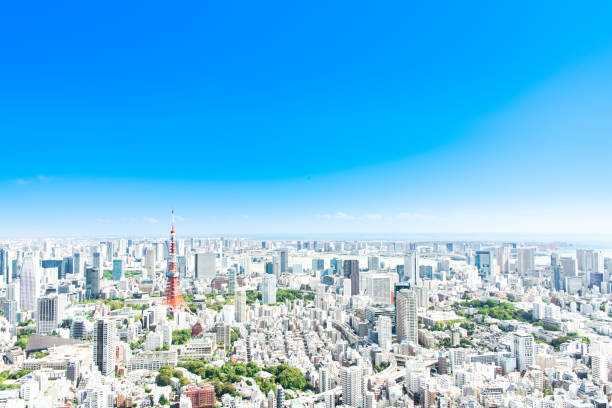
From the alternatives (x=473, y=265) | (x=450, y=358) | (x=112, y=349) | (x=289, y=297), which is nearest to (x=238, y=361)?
(x=112, y=349)

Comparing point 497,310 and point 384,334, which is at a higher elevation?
point 384,334

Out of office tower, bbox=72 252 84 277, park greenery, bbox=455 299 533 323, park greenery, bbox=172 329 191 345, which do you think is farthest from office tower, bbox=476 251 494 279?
office tower, bbox=72 252 84 277

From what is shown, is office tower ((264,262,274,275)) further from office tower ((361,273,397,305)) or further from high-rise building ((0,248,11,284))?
high-rise building ((0,248,11,284))

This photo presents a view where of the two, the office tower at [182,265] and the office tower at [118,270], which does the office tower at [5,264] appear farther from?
the office tower at [182,265]

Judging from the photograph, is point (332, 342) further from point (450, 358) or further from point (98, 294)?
point (98, 294)

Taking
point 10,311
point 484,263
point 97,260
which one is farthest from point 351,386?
point 97,260

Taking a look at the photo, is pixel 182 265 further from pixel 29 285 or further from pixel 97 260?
pixel 29 285
